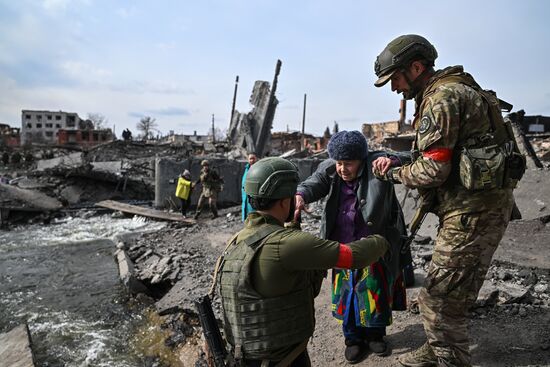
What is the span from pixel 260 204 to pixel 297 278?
14.9 inches

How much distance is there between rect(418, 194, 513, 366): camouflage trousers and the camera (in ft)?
6.27

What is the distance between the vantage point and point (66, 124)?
7806cm

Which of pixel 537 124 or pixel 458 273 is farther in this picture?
pixel 537 124

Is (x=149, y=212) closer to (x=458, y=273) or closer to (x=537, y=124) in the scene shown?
(x=458, y=273)

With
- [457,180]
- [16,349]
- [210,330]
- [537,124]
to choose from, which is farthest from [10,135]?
[457,180]

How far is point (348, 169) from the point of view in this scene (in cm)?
257

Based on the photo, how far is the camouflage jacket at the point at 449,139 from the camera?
184 cm

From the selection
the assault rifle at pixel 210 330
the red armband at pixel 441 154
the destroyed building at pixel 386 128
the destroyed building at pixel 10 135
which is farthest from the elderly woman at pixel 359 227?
the destroyed building at pixel 10 135

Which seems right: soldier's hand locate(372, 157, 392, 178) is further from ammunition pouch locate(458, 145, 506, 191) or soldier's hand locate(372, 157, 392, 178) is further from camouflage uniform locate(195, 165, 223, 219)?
camouflage uniform locate(195, 165, 223, 219)

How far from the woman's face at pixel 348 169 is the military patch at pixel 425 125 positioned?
640 mm

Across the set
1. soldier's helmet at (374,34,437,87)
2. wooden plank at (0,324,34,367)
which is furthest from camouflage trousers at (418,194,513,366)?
wooden plank at (0,324,34,367)

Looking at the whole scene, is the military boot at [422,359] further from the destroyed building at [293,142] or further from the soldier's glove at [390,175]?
the destroyed building at [293,142]

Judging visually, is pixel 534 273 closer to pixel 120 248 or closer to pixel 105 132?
pixel 120 248

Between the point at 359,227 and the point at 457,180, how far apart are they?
2.78 feet
